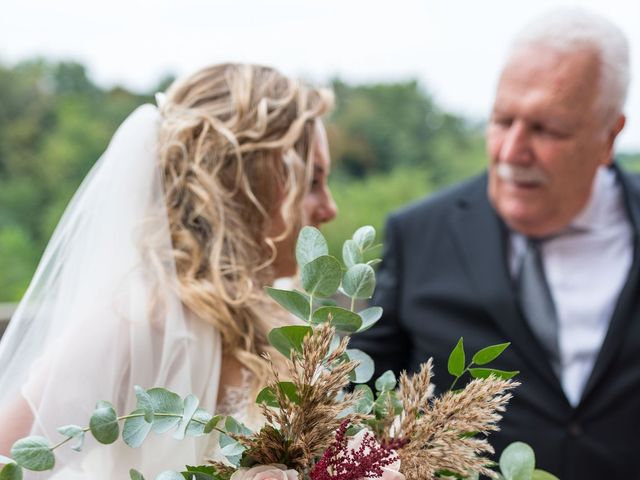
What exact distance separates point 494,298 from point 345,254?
5.00ft

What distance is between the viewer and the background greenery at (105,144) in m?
7.13

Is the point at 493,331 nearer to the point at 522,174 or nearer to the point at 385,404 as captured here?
the point at 522,174

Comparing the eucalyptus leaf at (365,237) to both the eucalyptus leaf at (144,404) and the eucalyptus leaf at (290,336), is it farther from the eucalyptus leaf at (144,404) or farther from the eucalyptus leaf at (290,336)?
the eucalyptus leaf at (144,404)

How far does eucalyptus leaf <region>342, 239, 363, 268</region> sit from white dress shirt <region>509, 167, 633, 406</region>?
A: 1.53 m

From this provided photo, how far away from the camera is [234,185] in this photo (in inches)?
67.4

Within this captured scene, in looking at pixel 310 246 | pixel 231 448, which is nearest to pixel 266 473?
pixel 231 448

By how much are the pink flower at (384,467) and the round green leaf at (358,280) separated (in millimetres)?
169

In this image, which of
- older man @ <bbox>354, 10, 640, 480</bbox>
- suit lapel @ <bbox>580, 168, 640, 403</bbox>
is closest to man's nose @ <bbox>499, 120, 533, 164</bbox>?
older man @ <bbox>354, 10, 640, 480</bbox>

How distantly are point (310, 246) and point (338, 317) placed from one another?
96 mm

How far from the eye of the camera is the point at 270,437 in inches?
37.7

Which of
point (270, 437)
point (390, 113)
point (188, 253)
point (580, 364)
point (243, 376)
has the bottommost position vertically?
point (390, 113)

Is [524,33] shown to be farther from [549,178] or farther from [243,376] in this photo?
[243,376]

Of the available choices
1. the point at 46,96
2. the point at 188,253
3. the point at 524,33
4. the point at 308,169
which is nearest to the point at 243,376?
the point at 188,253

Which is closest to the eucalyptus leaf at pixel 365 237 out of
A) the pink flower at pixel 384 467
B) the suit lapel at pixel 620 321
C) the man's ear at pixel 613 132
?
the pink flower at pixel 384 467
